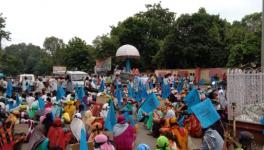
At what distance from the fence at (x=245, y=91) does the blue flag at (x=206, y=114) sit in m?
5.00

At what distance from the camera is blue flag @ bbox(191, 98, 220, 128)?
6211 mm

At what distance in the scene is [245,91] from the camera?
11.4 meters

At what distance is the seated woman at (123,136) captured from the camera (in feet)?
28.0

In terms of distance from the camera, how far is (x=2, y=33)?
1363 inches

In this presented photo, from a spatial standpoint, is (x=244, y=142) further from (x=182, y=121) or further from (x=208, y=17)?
(x=208, y=17)

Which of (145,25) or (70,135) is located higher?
(145,25)

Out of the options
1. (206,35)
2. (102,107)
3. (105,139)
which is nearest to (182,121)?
(102,107)

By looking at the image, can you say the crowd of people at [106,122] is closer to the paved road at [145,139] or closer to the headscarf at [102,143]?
the headscarf at [102,143]

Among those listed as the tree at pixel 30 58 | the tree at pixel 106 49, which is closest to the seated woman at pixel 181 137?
the tree at pixel 106 49

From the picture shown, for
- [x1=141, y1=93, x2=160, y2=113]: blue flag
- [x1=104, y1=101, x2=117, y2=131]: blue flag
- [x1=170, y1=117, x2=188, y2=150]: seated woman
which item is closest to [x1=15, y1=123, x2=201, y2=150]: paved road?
[x1=141, y1=93, x2=160, y2=113]: blue flag

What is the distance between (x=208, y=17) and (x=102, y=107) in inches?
1333

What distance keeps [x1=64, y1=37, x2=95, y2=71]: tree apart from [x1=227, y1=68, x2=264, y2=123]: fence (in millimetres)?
45336

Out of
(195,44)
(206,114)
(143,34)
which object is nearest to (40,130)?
(206,114)

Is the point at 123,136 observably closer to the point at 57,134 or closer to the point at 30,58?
the point at 57,134
